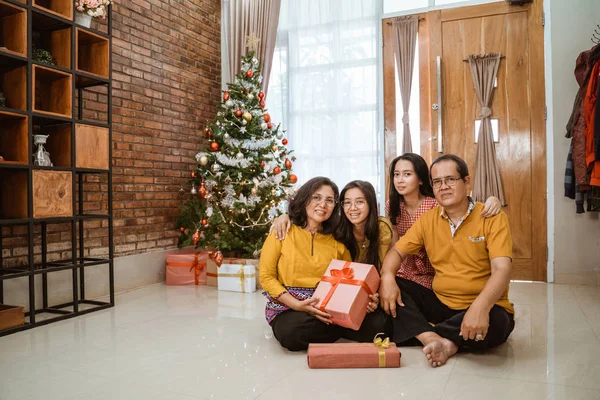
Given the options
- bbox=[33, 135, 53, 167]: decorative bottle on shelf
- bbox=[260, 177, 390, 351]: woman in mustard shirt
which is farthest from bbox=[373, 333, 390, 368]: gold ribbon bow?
bbox=[33, 135, 53, 167]: decorative bottle on shelf

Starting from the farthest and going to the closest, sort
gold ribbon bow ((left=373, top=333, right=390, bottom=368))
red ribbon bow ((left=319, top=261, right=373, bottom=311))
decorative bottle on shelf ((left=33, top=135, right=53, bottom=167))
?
decorative bottle on shelf ((left=33, top=135, right=53, bottom=167))
red ribbon bow ((left=319, top=261, right=373, bottom=311))
gold ribbon bow ((left=373, top=333, right=390, bottom=368))

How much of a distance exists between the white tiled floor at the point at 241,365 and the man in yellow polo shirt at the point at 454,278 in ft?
0.34

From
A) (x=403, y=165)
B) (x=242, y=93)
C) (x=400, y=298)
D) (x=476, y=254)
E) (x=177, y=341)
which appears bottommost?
(x=177, y=341)

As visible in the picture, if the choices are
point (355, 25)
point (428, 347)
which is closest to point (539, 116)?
point (355, 25)

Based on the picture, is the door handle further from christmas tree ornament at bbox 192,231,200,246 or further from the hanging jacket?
christmas tree ornament at bbox 192,231,200,246

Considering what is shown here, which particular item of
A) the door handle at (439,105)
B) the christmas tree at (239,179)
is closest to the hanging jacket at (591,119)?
the door handle at (439,105)

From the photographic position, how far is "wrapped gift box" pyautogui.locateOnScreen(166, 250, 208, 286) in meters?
4.00

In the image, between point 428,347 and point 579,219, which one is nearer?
point 428,347

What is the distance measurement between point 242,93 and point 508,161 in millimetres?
2433

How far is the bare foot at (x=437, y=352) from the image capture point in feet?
6.32

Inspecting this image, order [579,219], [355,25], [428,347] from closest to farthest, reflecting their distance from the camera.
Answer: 1. [428,347]
2. [579,219]
3. [355,25]

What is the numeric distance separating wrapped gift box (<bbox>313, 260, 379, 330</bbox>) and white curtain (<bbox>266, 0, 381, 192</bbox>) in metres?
2.40

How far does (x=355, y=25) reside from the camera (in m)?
4.44

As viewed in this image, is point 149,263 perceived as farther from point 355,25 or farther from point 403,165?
point 355,25
